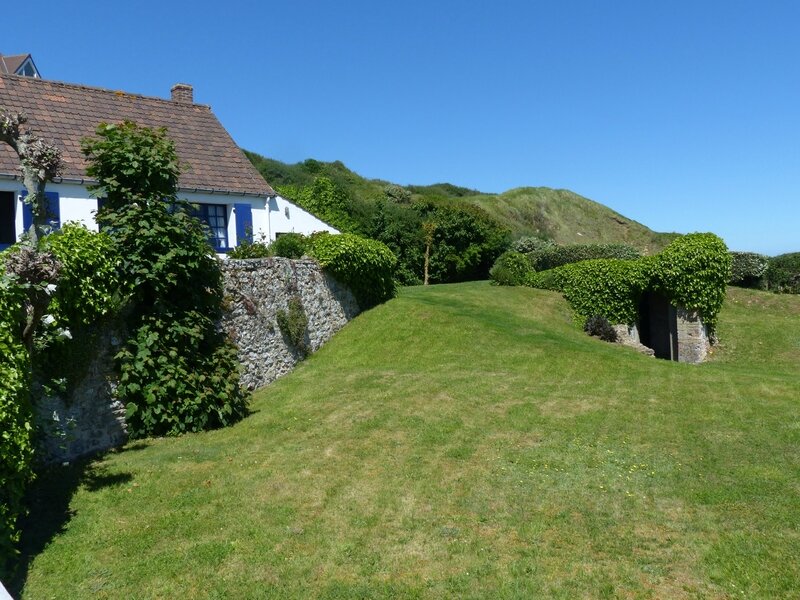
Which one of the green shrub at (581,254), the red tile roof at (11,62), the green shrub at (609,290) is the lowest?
the green shrub at (609,290)

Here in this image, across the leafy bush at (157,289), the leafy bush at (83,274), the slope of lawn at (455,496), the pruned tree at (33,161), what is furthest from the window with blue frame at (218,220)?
the pruned tree at (33,161)

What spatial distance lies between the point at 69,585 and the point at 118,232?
22.5 ft

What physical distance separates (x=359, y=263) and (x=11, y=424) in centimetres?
1424

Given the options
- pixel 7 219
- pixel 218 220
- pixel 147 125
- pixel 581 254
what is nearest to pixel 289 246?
pixel 218 220

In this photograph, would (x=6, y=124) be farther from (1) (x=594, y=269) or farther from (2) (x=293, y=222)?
(1) (x=594, y=269)

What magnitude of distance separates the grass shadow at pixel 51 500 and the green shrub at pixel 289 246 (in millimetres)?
9581

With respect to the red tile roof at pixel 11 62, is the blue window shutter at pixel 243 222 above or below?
below

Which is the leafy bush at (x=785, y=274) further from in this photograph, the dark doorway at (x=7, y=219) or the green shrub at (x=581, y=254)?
the dark doorway at (x=7, y=219)

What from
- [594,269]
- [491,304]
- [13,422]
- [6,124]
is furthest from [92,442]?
[594,269]

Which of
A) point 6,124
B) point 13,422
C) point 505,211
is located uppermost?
point 505,211

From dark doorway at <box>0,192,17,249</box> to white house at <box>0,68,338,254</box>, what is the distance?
25mm

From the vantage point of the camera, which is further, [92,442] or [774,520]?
[92,442]

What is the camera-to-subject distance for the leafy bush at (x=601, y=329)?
21484 mm

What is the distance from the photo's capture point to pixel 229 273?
14.9m
